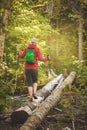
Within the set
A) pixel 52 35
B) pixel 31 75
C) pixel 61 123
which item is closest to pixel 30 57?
pixel 31 75

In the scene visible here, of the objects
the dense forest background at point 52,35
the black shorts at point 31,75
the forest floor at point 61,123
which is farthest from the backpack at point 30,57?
the dense forest background at point 52,35

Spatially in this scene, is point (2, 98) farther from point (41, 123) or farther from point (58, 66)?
point (58, 66)

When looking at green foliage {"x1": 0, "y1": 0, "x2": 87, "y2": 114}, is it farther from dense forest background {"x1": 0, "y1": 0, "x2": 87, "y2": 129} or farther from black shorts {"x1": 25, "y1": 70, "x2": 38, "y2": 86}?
black shorts {"x1": 25, "y1": 70, "x2": 38, "y2": 86}

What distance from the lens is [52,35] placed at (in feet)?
83.9

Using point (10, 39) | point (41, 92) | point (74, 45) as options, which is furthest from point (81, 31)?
point (41, 92)

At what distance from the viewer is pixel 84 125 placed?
8078mm

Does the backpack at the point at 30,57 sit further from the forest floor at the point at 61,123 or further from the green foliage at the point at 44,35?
the green foliage at the point at 44,35

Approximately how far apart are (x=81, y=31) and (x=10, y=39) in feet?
31.9

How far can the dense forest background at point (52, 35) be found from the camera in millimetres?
13914

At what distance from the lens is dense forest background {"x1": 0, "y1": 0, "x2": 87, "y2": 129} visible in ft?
45.6

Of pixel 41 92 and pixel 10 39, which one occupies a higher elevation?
pixel 10 39

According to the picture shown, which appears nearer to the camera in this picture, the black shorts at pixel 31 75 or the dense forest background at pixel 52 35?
the black shorts at pixel 31 75

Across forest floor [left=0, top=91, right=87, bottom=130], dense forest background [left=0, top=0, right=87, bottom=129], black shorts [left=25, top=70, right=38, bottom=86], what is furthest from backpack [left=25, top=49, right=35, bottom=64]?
dense forest background [left=0, top=0, right=87, bottom=129]

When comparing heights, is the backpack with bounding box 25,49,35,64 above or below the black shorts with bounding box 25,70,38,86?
above
